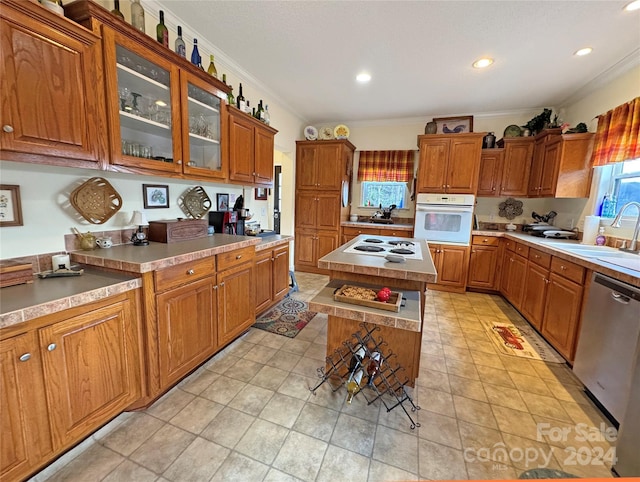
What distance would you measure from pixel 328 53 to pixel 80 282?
267 cm

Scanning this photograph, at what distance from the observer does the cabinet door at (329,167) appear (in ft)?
14.1

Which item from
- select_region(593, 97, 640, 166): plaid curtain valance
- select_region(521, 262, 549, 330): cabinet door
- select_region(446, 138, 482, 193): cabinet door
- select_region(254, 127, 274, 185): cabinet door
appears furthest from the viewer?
select_region(446, 138, 482, 193): cabinet door

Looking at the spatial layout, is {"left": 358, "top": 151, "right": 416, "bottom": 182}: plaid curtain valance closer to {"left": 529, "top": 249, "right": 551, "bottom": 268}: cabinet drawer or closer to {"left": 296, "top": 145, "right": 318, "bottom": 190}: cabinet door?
{"left": 296, "top": 145, "right": 318, "bottom": 190}: cabinet door

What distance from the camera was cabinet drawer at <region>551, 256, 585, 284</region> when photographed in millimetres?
2106

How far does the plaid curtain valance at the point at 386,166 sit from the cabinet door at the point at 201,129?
9.72 feet

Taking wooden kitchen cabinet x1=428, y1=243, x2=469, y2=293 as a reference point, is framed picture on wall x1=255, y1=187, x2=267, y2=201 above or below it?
above

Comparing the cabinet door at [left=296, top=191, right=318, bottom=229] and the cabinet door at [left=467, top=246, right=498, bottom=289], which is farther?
the cabinet door at [left=296, top=191, right=318, bottom=229]

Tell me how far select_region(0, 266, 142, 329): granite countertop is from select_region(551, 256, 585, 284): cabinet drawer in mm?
3122

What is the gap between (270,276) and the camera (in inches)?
116

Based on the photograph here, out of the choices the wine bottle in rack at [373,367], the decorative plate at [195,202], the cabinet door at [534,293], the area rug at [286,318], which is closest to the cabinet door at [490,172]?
the cabinet door at [534,293]

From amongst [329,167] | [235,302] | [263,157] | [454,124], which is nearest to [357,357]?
[235,302]

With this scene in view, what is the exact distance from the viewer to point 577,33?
84.7 inches

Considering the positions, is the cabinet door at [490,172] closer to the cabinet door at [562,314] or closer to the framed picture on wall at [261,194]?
the cabinet door at [562,314]

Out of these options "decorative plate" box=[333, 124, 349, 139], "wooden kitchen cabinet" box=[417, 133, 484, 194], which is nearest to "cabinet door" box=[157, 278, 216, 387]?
"wooden kitchen cabinet" box=[417, 133, 484, 194]
